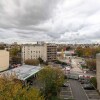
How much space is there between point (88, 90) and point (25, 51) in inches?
1870

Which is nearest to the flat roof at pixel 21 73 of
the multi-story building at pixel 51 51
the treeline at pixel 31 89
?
the treeline at pixel 31 89

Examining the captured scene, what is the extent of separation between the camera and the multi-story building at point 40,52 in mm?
73181

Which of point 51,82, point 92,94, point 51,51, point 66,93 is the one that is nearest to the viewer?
point 51,82

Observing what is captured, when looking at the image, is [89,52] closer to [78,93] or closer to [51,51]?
[51,51]

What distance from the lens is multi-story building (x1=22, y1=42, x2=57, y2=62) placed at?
7318cm

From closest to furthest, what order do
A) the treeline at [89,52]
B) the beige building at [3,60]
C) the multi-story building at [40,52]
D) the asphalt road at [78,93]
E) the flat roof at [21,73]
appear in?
the asphalt road at [78,93] → the flat roof at [21,73] → the beige building at [3,60] → the multi-story building at [40,52] → the treeline at [89,52]

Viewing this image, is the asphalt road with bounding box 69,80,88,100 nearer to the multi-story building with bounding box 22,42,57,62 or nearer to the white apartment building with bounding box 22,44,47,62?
the multi-story building with bounding box 22,42,57,62

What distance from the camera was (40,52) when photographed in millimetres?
74500

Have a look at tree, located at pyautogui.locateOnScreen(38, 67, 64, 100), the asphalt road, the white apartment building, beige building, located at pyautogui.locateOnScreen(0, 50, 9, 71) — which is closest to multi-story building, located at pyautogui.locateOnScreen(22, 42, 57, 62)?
the white apartment building

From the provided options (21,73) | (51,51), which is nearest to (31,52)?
(51,51)

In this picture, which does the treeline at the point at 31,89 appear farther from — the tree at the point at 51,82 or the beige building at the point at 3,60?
the beige building at the point at 3,60

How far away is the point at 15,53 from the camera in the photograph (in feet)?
271

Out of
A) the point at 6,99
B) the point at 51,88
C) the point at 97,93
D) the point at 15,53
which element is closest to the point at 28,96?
the point at 6,99

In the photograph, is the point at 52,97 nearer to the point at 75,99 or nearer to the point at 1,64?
the point at 75,99
